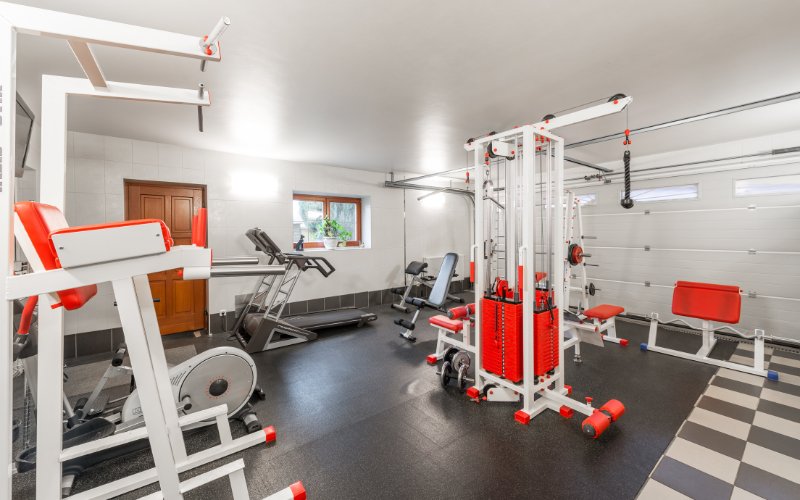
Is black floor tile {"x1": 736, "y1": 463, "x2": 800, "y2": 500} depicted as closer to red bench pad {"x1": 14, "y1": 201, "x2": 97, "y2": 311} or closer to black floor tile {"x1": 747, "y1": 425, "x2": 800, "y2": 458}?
black floor tile {"x1": 747, "y1": 425, "x2": 800, "y2": 458}

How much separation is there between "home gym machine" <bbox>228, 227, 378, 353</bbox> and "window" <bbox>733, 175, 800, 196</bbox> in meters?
5.13

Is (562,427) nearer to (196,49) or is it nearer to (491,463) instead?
(491,463)

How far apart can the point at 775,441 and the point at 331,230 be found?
5290 mm

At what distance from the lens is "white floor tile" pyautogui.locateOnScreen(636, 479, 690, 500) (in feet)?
5.62

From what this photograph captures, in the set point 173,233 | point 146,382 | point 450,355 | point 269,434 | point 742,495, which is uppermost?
point 173,233

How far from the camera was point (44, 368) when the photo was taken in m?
1.17

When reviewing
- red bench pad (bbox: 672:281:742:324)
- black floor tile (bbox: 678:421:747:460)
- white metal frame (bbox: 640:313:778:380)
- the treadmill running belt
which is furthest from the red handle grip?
red bench pad (bbox: 672:281:742:324)

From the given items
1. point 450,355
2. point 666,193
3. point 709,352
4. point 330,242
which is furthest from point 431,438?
point 666,193

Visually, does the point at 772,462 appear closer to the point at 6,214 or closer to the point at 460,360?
the point at 460,360

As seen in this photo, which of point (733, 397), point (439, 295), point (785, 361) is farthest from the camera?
point (439, 295)

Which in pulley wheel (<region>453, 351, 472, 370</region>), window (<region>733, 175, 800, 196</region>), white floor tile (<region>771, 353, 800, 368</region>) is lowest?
white floor tile (<region>771, 353, 800, 368</region>)

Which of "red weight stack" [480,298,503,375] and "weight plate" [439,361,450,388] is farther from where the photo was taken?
"weight plate" [439,361,450,388]

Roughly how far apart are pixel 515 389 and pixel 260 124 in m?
3.45

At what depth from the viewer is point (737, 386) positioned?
2902mm
